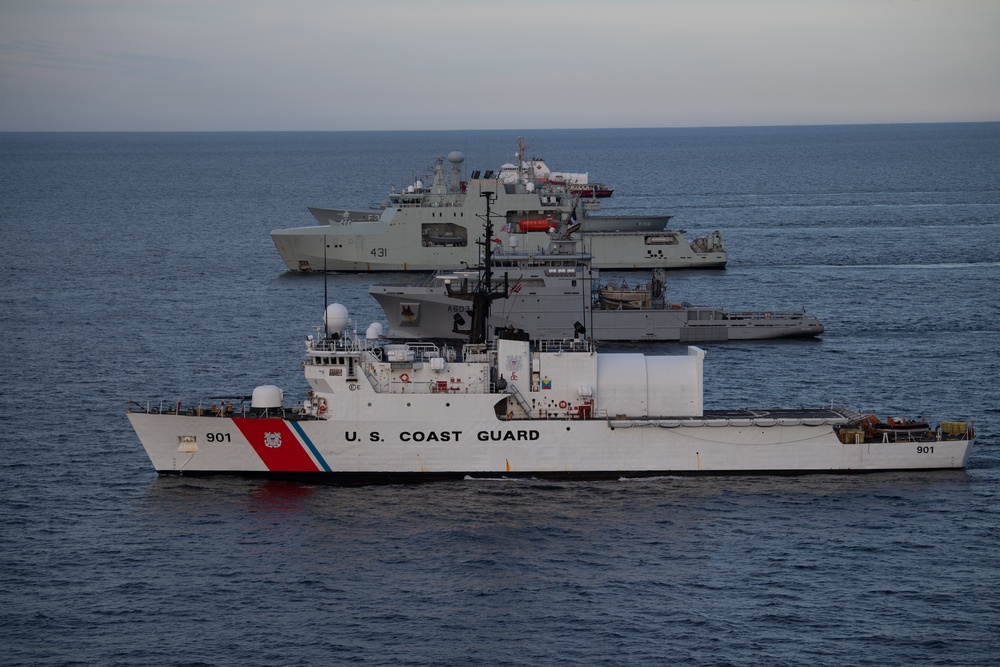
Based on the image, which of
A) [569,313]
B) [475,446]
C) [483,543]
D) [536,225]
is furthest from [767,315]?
[483,543]

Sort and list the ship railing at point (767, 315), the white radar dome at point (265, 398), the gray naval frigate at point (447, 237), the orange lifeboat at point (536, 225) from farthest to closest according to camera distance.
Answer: the gray naval frigate at point (447, 237), the orange lifeboat at point (536, 225), the ship railing at point (767, 315), the white radar dome at point (265, 398)

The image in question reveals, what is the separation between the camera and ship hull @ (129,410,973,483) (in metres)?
Result: 38.7

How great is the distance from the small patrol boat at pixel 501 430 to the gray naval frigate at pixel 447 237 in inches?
1750

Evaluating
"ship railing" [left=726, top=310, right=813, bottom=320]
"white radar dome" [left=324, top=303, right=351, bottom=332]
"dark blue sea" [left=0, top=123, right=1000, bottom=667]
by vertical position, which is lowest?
"dark blue sea" [left=0, top=123, right=1000, bottom=667]

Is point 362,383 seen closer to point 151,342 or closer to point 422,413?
point 422,413

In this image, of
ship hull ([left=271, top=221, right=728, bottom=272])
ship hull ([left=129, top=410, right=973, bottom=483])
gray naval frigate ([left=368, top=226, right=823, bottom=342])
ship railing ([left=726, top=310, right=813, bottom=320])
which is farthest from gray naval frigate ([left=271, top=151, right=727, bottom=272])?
ship hull ([left=129, top=410, right=973, bottom=483])

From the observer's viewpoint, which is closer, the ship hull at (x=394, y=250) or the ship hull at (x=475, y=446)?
the ship hull at (x=475, y=446)

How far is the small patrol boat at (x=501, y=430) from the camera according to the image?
38.7 m

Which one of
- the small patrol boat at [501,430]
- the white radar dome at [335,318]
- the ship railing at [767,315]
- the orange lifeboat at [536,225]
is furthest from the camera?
the orange lifeboat at [536,225]

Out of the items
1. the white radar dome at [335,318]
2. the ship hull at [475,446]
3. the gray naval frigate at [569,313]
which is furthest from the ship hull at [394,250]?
the ship hull at [475,446]

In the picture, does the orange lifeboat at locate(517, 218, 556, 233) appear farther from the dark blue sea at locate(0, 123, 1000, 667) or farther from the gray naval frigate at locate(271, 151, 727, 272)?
the dark blue sea at locate(0, 123, 1000, 667)

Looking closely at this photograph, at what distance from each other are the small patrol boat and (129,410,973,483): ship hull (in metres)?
0.03

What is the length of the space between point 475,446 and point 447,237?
48497 mm

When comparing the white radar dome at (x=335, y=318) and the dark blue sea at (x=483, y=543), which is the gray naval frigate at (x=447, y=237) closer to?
the dark blue sea at (x=483, y=543)
